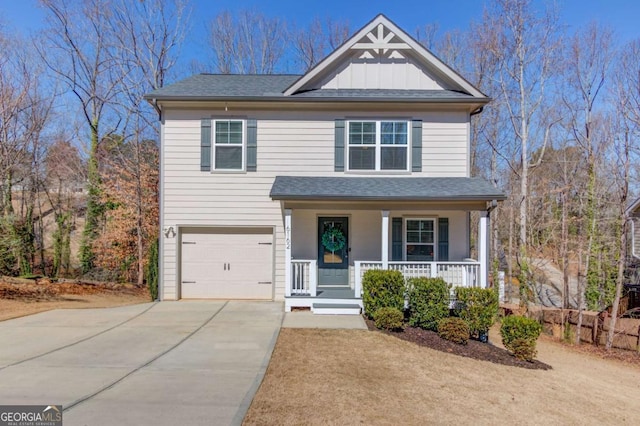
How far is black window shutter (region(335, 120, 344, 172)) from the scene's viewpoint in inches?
413

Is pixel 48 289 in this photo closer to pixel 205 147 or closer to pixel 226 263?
pixel 226 263

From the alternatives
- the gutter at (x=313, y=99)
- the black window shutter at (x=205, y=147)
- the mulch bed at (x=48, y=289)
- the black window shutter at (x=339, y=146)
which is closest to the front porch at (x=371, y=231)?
the black window shutter at (x=339, y=146)

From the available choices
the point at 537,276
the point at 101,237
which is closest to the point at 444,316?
the point at 537,276

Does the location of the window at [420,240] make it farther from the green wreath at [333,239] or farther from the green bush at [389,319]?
the green bush at [389,319]

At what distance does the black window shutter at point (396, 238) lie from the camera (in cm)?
1033

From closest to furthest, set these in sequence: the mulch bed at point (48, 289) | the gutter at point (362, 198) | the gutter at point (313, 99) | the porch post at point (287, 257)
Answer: the gutter at point (362, 198) → the porch post at point (287, 257) → the gutter at point (313, 99) → the mulch bed at point (48, 289)

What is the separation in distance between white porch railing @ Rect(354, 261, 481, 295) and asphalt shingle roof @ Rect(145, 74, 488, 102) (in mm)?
4449

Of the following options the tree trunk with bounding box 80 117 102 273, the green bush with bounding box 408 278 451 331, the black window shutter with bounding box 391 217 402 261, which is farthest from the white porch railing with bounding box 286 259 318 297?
the tree trunk with bounding box 80 117 102 273

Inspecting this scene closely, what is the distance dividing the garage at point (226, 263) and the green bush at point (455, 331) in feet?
16.2

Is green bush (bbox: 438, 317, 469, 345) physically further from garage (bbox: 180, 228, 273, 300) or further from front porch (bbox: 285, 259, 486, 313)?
garage (bbox: 180, 228, 273, 300)

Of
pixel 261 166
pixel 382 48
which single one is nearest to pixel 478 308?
pixel 261 166

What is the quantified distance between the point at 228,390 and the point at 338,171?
6.98 m

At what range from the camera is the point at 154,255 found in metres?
10.8

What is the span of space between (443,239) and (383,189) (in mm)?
2401
